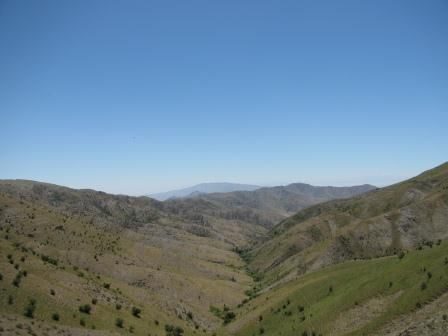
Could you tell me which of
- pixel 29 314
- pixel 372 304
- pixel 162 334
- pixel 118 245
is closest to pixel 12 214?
pixel 118 245

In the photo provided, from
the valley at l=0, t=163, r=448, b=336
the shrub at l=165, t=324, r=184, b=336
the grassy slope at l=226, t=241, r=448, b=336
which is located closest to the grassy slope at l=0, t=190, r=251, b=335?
the valley at l=0, t=163, r=448, b=336

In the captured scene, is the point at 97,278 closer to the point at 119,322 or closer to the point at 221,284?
the point at 119,322

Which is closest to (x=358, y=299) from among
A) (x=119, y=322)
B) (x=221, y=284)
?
(x=119, y=322)

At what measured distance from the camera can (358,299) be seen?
40938 millimetres

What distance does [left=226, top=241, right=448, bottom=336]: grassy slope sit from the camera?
3462cm

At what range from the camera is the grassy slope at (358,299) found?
114 feet

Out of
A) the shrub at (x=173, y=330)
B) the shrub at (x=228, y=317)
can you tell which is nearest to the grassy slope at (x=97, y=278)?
the shrub at (x=173, y=330)

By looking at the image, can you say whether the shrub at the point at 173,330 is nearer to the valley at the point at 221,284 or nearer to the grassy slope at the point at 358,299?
the valley at the point at 221,284

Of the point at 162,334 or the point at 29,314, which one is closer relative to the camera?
the point at 29,314

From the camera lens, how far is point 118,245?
9038 centimetres

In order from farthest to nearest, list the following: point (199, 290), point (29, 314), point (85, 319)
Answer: point (199, 290) → point (85, 319) → point (29, 314)

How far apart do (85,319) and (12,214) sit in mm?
55992

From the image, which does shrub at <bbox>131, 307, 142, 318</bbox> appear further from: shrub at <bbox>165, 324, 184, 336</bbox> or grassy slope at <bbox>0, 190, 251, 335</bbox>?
shrub at <bbox>165, 324, 184, 336</bbox>

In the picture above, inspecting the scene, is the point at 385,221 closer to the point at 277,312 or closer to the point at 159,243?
the point at 277,312
